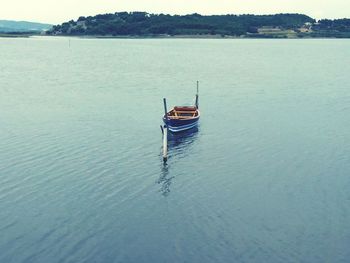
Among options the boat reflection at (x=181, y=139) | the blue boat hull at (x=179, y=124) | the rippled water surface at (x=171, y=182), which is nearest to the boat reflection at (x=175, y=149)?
the boat reflection at (x=181, y=139)

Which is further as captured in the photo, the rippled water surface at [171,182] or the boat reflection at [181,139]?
the boat reflection at [181,139]

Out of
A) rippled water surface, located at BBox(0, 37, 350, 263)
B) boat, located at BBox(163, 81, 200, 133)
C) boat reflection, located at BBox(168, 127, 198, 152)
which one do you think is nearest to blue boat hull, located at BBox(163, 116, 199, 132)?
boat, located at BBox(163, 81, 200, 133)

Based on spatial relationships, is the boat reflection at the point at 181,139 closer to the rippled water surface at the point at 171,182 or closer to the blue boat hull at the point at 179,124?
the rippled water surface at the point at 171,182

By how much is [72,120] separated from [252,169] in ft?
93.2

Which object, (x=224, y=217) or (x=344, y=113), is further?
(x=344, y=113)

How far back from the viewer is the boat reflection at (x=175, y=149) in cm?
3820

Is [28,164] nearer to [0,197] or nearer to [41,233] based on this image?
[0,197]

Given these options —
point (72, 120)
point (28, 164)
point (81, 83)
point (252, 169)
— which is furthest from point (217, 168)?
point (81, 83)

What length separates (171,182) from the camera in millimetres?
38719

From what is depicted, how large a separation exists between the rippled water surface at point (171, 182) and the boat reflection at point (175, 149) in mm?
166

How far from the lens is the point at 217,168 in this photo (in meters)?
42.4

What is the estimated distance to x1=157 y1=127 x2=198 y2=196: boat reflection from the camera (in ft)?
125

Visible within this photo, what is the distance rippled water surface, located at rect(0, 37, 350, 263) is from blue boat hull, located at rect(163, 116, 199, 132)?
51.7 inches

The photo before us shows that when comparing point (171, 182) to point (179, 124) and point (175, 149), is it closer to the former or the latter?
point (175, 149)
